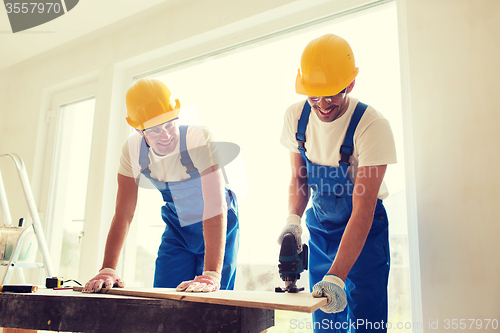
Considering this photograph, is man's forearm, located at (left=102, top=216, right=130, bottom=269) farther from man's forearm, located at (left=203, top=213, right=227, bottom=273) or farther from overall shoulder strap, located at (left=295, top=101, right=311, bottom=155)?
overall shoulder strap, located at (left=295, top=101, right=311, bottom=155)

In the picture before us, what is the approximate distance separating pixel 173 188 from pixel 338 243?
0.77 meters

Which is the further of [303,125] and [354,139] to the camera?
[303,125]

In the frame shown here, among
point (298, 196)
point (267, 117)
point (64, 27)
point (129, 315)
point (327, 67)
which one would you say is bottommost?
point (129, 315)

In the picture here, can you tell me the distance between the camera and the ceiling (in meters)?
2.66

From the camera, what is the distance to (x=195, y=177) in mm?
1586

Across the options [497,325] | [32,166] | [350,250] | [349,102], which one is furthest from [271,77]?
[32,166]

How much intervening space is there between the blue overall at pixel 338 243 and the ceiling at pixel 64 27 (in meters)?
1.99

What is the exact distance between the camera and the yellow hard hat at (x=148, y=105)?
1.45 meters

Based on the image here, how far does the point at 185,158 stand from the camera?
155cm

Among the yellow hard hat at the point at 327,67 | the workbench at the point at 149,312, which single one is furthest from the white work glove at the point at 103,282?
the yellow hard hat at the point at 327,67

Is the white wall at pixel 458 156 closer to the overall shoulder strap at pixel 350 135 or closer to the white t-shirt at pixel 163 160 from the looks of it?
the overall shoulder strap at pixel 350 135

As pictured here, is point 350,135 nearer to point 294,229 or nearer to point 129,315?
point 294,229

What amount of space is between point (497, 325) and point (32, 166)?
3559 millimetres

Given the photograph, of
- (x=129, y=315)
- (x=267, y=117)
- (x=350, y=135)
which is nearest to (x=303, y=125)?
(x=350, y=135)
